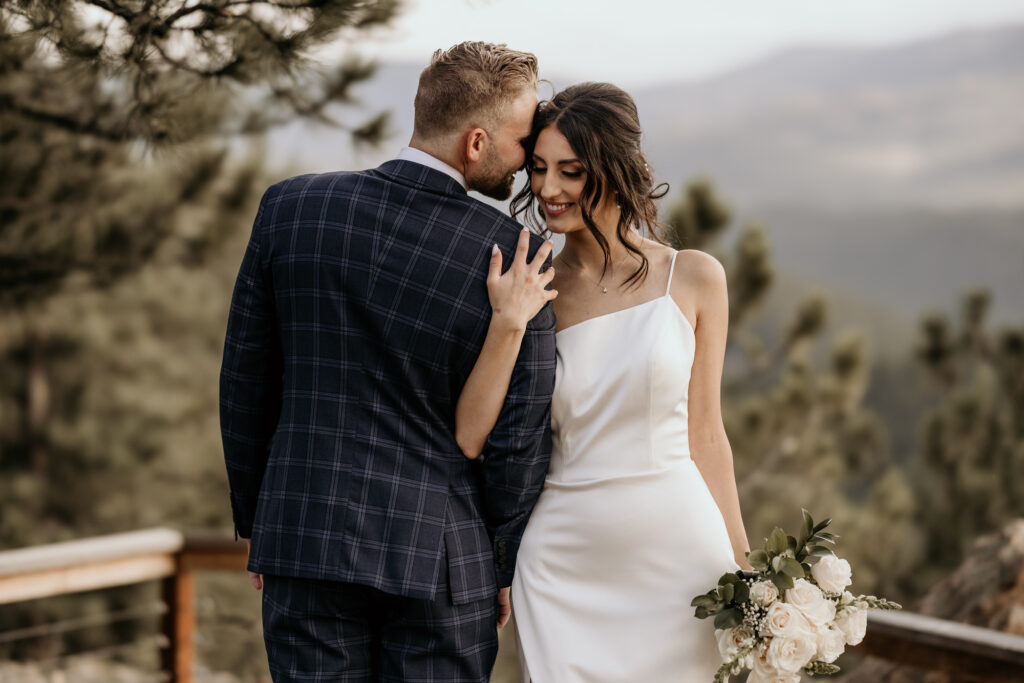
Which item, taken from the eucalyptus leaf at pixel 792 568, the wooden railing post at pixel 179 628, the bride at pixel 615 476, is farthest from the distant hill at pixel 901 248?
the eucalyptus leaf at pixel 792 568

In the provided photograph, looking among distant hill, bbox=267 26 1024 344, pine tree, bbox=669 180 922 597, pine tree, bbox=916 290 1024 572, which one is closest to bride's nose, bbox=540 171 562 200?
pine tree, bbox=669 180 922 597

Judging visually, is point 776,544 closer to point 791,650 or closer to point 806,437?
point 791,650

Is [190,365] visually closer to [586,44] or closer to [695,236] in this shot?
[695,236]

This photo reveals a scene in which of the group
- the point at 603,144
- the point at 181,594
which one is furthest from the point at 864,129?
the point at 603,144

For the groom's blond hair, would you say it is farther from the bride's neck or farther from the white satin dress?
the white satin dress

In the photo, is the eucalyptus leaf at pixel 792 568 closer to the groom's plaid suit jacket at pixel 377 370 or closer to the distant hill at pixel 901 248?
the groom's plaid suit jacket at pixel 377 370

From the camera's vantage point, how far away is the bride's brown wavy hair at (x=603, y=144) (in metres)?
1.91

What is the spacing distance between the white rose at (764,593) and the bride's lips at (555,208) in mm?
805

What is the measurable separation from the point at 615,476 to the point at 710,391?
28 cm

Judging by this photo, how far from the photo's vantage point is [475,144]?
1.77 meters

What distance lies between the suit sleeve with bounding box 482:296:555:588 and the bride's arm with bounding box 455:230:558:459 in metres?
0.02

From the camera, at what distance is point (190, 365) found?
8273mm

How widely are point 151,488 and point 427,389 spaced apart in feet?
23.2

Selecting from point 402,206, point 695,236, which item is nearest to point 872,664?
point 402,206
